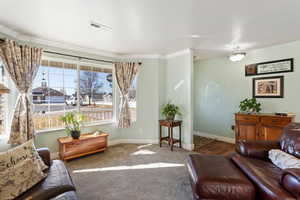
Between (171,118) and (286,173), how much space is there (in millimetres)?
2736

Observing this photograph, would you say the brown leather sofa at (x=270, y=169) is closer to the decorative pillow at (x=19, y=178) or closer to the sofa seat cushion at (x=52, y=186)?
the sofa seat cushion at (x=52, y=186)

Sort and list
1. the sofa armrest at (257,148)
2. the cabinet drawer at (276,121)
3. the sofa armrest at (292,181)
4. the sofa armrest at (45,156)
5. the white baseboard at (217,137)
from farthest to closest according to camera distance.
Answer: the white baseboard at (217,137), the cabinet drawer at (276,121), the sofa armrest at (257,148), the sofa armrest at (45,156), the sofa armrest at (292,181)

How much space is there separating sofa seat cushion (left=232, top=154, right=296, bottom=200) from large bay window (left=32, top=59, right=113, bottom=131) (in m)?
3.30

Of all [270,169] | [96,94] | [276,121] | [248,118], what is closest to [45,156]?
[96,94]

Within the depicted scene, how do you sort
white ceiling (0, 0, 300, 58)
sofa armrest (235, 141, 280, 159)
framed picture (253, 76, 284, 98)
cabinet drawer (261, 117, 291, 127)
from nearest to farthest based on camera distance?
white ceiling (0, 0, 300, 58), sofa armrest (235, 141, 280, 159), cabinet drawer (261, 117, 291, 127), framed picture (253, 76, 284, 98)

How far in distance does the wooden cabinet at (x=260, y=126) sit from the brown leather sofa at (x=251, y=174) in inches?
41.0

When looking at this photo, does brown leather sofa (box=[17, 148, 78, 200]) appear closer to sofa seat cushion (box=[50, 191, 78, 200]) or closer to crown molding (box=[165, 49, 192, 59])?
sofa seat cushion (box=[50, 191, 78, 200])

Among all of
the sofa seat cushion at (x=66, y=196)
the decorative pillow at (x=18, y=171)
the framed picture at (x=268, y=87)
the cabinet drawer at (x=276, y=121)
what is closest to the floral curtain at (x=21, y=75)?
the decorative pillow at (x=18, y=171)

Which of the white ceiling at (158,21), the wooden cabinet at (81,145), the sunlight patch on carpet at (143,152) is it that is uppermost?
the white ceiling at (158,21)

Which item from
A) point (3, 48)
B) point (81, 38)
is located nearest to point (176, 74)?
point (81, 38)

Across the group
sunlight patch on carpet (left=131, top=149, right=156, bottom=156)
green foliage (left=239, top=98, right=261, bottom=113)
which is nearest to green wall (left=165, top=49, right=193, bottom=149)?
sunlight patch on carpet (left=131, top=149, right=156, bottom=156)

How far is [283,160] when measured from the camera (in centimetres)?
177

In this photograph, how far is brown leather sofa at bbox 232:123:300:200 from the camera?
125 centimetres

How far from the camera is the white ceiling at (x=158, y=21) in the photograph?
1.97m
